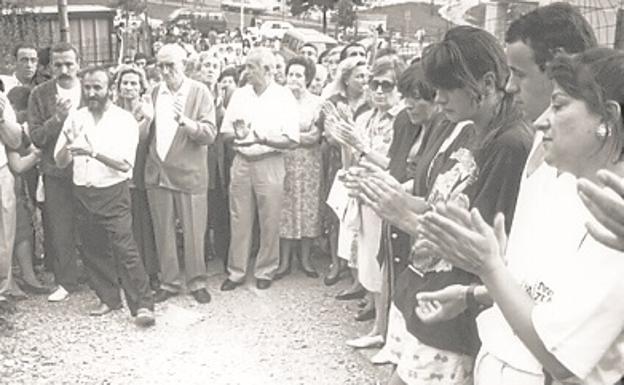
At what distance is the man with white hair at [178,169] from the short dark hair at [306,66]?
96 cm

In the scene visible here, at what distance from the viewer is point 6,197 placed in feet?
17.3

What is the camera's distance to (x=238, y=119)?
18.6 ft

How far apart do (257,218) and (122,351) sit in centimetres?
184

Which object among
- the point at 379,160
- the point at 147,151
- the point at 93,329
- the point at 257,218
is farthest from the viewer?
the point at 257,218

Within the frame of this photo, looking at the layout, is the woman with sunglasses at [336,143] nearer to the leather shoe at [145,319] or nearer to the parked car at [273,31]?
the leather shoe at [145,319]

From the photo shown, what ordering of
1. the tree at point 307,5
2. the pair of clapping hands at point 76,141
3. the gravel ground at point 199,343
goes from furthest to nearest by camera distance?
the tree at point 307,5 < the pair of clapping hands at point 76,141 < the gravel ground at point 199,343

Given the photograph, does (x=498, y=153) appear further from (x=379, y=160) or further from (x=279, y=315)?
(x=279, y=315)

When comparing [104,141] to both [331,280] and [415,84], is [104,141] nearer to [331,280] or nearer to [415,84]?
[331,280]

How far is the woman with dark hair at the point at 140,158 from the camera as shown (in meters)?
5.42

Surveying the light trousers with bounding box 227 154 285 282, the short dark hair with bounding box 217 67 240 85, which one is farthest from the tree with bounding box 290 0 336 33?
the light trousers with bounding box 227 154 285 282

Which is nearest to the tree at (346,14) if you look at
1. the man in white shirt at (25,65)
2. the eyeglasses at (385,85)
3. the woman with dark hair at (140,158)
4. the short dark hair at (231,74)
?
the short dark hair at (231,74)

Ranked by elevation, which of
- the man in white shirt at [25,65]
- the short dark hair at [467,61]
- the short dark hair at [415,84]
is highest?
the short dark hair at [467,61]

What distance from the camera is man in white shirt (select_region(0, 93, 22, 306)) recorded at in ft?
16.8

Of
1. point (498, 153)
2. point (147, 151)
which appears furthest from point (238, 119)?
point (498, 153)
